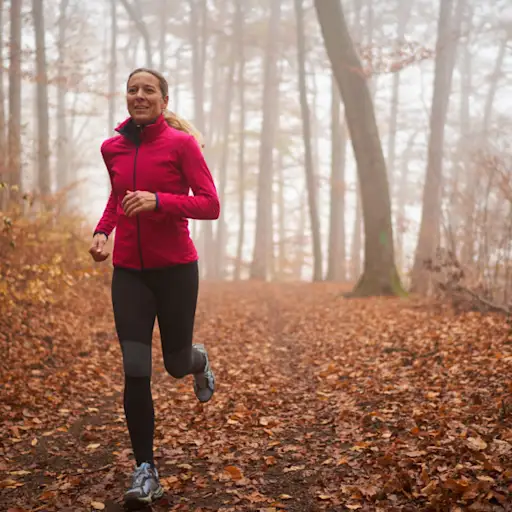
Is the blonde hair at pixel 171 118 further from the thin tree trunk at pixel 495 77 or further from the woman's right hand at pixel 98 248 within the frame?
the thin tree trunk at pixel 495 77

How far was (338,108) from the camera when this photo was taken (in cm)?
2261

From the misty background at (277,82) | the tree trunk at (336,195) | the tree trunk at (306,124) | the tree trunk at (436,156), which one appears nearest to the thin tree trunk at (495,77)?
the misty background at (277,82)

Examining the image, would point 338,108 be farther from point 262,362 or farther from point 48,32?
point 262,362

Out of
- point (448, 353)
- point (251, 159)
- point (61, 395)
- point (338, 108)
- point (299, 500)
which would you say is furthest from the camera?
point (251, 159)

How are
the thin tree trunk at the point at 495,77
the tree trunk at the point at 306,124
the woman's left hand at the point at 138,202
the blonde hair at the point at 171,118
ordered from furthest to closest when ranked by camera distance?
the thin tree trunk at the point at 495,77
the tree trunk at the point at 306,124
the blonde hair at the point at 171,118
the woman's left hand at the point at 138,202

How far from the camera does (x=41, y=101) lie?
17.0 meters

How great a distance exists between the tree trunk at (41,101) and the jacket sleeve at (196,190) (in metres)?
11.6

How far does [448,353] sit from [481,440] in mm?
2460

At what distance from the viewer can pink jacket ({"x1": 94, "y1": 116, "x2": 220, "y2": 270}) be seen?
127 inches

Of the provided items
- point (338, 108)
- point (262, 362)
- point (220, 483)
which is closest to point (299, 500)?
point (220, 483)

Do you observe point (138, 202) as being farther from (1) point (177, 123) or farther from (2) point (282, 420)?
(2) point (282, 420)

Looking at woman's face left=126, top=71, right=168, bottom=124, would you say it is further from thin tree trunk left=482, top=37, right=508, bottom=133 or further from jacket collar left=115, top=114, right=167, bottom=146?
thin tree trunk left=482, top=37, right=508, bottom=133

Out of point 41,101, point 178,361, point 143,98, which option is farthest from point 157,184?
point 41,101

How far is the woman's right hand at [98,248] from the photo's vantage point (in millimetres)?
3303
